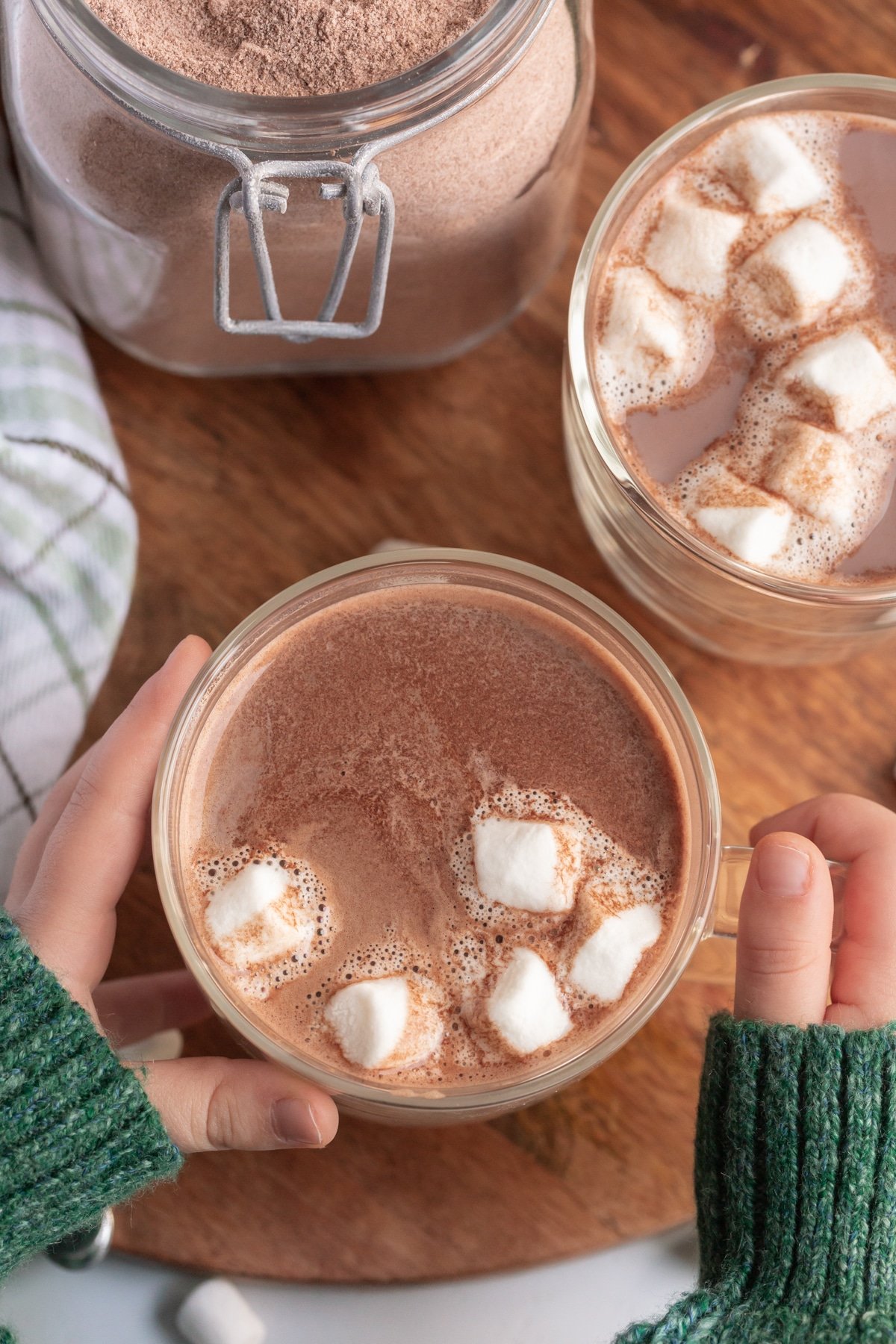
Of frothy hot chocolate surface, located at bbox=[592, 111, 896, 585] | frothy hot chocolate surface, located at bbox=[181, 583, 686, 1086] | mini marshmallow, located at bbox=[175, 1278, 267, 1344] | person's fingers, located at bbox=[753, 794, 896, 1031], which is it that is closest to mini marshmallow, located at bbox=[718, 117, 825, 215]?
frothy hot chocolate surface, located at bbox=[592, 111, 896, 585]

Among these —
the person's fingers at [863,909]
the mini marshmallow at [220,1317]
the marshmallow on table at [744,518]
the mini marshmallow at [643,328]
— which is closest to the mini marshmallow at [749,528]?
the marshmallow on table at [744,518]

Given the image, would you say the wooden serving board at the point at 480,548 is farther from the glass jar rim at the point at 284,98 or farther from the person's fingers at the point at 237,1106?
the glass jar rim at the point at 284,98

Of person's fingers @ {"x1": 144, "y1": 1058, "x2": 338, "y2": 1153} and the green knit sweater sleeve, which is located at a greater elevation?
the green knit sweater sleeve

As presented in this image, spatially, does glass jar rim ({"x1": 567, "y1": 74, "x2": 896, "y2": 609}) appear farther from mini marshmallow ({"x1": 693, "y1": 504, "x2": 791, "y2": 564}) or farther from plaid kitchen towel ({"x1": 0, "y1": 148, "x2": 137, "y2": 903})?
plaid kitchen towel ({"x1": 0, "y1": 148, "x2": 137, "y2": 903})

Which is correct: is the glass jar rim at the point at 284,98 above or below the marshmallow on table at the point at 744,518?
above

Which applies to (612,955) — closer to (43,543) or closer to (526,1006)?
(526,1006)
